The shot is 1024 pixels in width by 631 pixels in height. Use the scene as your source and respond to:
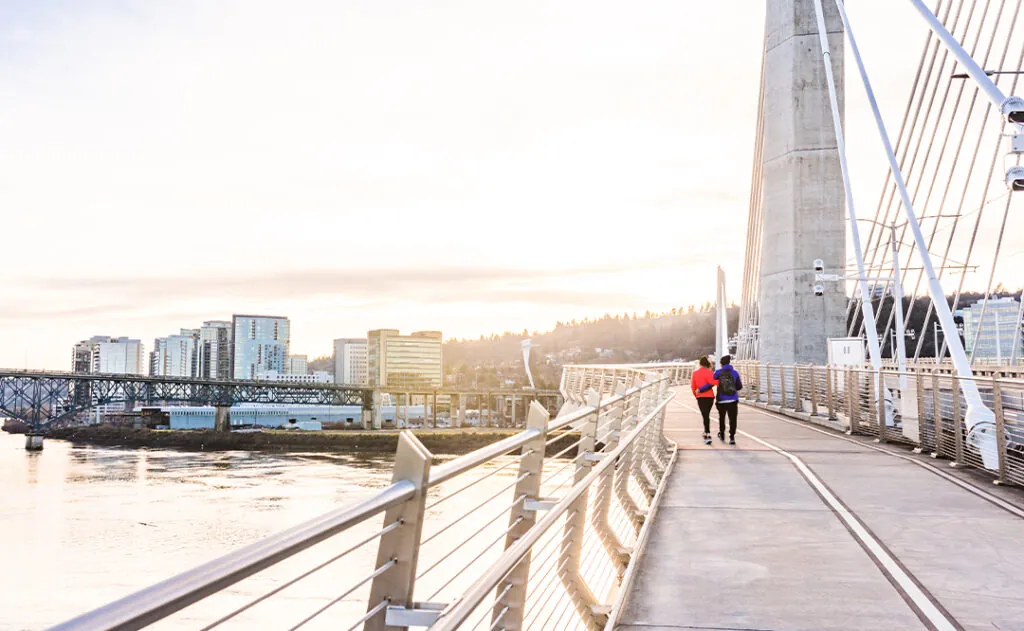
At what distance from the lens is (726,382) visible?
59.9 ft

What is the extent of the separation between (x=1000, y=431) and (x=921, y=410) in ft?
15.8

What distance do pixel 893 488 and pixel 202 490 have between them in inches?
3339

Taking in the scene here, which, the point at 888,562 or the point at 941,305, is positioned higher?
the point at 941,305

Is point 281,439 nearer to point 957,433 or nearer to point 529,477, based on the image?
point 957,433

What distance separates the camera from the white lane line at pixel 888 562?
6.16 meters

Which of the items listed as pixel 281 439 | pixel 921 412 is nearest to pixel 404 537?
pixel 921 412

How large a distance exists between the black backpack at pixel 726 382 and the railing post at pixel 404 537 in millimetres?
16081

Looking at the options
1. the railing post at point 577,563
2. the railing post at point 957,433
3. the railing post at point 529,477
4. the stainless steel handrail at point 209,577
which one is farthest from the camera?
the railing post at point 957,433

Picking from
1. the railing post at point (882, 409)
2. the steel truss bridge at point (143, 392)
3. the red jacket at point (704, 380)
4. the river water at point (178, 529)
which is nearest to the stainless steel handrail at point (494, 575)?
the red jacket at point (704, 380)

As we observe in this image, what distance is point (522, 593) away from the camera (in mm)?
4285

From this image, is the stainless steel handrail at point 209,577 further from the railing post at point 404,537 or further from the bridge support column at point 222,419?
the bridge support column at point 222,419

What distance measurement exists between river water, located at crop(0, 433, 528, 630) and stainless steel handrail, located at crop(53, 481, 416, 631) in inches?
634

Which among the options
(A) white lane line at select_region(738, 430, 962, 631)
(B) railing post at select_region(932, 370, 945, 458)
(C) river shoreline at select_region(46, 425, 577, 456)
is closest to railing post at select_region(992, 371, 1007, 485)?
(A) white lane line at select_region(738, 430, 962, 631)

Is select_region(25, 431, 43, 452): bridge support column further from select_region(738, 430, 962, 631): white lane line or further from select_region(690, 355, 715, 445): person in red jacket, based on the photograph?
select_region(738, 430, 962, 631): white lane line
